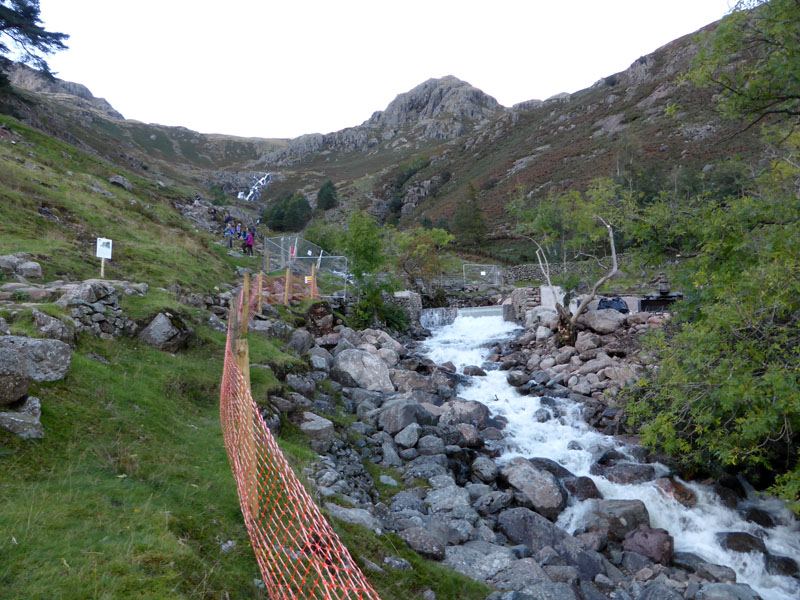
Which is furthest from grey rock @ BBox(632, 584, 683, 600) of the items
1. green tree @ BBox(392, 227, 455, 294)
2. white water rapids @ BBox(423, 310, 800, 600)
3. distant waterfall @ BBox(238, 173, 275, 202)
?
distant waterfall @ BBox(238, 173, 275, 202)

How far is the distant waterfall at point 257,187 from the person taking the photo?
314ft

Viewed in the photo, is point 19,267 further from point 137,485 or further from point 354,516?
point 354,516

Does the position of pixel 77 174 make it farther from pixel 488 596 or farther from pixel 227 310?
pixel 488 596

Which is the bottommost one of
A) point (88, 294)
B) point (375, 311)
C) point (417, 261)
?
point (375, 311)

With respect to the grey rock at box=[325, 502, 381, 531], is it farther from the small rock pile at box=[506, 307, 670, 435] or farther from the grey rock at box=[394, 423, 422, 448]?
the small rock pile at box=[506, 307, 670, 435]

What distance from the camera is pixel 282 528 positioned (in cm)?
440

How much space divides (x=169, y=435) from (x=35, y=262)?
22.3 ft

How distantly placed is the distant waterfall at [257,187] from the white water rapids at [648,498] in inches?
3472

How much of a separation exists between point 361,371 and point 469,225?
39.3m

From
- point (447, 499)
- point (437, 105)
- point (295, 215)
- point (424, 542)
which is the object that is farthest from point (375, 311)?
point (437, 105)

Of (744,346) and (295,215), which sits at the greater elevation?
(295,215)

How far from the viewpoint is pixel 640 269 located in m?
9.73

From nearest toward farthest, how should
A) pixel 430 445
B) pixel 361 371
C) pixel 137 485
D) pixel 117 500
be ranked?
pixel 117 500 < pixel 137 485 < pixel 430 445 < pixel 361 371

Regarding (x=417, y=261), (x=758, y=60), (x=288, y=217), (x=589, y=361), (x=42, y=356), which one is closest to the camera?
(x=42, y=356)
